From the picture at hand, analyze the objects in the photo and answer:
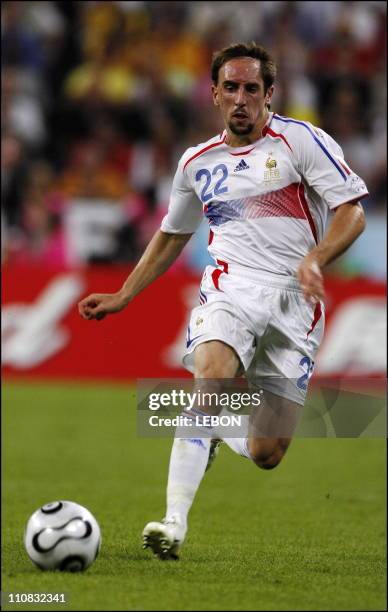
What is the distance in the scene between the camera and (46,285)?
13461mm

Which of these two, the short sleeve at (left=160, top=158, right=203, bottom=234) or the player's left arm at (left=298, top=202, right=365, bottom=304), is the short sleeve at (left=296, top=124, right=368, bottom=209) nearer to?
the player's left arm at (left=298, top=202, right=365, bottom=304)

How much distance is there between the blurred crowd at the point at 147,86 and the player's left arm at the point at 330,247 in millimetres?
9715

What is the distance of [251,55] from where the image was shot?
5.56 meters

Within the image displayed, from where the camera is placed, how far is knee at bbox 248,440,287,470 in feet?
19.5

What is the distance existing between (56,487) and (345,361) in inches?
216

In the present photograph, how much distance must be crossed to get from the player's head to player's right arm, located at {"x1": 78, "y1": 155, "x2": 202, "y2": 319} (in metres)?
0.40

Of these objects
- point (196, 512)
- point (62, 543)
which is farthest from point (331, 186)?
point (196, 512)

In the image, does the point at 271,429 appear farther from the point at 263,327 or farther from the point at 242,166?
the point at 242,166

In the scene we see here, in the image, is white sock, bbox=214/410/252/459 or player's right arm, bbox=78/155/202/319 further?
player's right arm, bbox=78/155/202/319

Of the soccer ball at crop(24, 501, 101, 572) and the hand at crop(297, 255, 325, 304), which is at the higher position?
the hand at crop(297, 255, 325, 304)

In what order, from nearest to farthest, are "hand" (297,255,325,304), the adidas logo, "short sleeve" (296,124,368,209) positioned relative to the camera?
1. "hand" (297,255,325,304)
2. "short sleeve" (296,124,368,209)
3. the adidas logo

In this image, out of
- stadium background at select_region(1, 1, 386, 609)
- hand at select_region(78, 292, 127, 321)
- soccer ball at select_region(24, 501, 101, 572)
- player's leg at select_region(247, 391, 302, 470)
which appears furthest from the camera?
stadium background at select_region(1, 1, 386, 609)

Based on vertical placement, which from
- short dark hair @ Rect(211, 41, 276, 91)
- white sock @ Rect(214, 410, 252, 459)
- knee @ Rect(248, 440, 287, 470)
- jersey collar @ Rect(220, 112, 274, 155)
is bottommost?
knee @ Rect(248, 440, 287, 470)

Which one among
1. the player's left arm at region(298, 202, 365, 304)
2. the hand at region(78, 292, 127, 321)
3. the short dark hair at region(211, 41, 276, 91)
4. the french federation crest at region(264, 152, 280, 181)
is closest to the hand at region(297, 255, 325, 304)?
the player's left arm at region(298, 202, 365, 304)
